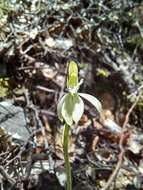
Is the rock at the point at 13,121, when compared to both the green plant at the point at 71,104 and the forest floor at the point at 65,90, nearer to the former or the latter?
the forest floor at the point at 65,90

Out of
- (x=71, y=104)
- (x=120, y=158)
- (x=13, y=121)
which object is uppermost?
(x=71, y=104)

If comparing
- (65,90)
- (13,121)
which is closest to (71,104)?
(13,121)

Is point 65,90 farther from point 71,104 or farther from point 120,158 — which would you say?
point 71,104

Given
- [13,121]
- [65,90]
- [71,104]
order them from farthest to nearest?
[65,90]
[13,121]
[71,104]

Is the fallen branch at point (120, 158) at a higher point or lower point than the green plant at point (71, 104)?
lower

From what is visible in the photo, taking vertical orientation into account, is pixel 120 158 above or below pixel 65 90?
below

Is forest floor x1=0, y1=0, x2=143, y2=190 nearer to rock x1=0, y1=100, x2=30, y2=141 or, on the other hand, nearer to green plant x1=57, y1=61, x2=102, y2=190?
rock x1=0, y1=100, x2=30, y2=141

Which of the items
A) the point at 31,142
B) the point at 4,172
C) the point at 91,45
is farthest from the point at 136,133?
the point at 4,172

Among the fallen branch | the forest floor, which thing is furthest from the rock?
the fallen branch

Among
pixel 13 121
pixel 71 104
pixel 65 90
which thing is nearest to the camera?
pixel 71 104

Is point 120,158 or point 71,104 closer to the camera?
point 71,104

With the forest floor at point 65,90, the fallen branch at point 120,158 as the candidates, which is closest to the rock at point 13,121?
the forest floor at point 65,90

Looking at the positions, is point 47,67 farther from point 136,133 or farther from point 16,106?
point 136,133
